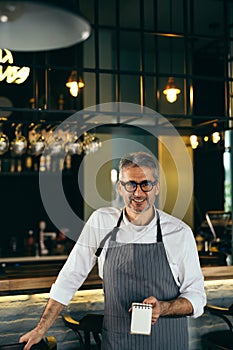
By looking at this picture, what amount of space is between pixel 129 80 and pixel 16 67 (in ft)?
13.0

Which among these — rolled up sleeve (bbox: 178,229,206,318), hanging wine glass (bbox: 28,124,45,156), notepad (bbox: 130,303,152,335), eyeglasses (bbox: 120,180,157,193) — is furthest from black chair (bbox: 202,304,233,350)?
hanging wine glass (bbox: 28,124,45,156)

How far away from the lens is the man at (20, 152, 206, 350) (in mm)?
2859

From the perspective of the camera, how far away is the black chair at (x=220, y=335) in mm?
3650

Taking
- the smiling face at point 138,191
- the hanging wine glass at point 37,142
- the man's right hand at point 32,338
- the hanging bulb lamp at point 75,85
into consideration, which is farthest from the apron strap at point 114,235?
the hanging wine glass at point 37,142

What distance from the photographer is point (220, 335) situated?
3895 mm

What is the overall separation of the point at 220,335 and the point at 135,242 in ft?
4.47

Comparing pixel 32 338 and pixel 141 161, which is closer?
pixel 32 338

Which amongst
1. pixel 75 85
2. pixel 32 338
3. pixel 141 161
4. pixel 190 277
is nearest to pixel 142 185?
pixel 141 161

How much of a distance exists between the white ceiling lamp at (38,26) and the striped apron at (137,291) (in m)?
1.42

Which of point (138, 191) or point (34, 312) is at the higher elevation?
point (138, 191)

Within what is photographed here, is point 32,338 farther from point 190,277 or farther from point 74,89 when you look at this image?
point 74,89

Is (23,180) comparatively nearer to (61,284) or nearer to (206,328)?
(206,328)

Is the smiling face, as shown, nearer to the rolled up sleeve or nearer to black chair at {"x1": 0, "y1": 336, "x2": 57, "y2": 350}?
the rolled up sleeve

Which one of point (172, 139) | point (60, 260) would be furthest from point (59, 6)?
point (172, 139)
